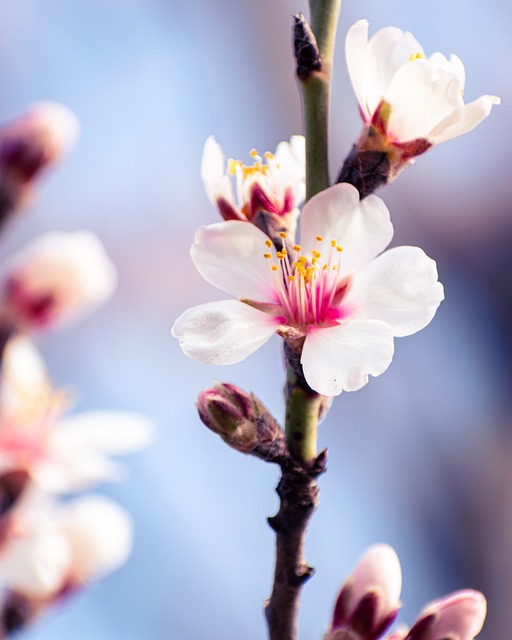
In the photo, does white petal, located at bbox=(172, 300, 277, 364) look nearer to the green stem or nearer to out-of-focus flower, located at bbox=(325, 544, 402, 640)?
the green stem

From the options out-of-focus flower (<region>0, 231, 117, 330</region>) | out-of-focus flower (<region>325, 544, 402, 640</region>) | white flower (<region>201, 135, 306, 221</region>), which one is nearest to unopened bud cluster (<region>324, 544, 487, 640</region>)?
out-of-focus flower (<region>325, 544, 402, 640</region>)

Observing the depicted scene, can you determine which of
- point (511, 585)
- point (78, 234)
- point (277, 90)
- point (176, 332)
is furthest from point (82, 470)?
point (277, 90)

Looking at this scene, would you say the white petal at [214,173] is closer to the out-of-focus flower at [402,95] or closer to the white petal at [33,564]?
the out-of-focus flower at [402,95]

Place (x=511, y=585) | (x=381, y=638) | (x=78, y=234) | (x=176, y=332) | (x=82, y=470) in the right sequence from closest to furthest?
(x=176, y=332), (x=381, y=638), (x=82, y=470), (x=78, y=234), (x=511, y=585)


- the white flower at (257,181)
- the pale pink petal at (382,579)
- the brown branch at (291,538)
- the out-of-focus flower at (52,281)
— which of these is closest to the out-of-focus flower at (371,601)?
the pale pink petal at (382,579)

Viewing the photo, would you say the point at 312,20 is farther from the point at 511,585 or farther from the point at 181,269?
the point at 181,269


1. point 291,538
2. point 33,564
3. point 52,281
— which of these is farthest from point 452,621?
point 52,281
